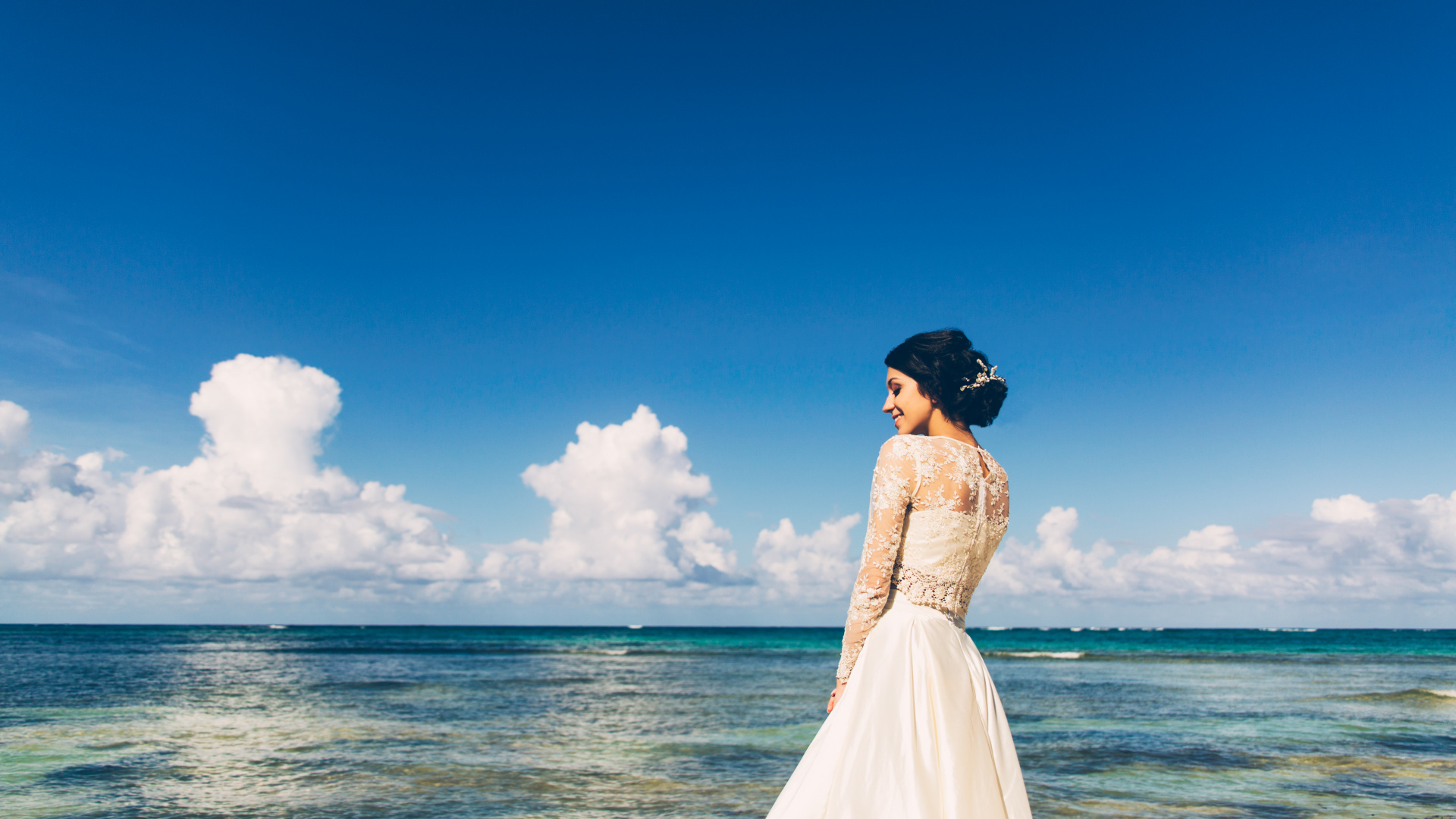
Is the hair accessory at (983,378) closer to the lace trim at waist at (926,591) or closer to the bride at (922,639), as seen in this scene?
the bride at (922,639)

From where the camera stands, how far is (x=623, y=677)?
78.0 feet

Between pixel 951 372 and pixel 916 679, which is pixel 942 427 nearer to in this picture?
pixel 951 372

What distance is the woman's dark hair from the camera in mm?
3010

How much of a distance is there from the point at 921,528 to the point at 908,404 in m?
0.45

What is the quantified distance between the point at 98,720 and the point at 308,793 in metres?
7.91

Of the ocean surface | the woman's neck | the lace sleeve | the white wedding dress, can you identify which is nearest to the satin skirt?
the white wedding dress

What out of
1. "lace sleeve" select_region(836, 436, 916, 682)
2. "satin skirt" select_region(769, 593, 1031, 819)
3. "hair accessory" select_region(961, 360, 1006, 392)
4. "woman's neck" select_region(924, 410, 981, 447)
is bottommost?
"satin skirt" select_region(769, 593, 1031, 819)

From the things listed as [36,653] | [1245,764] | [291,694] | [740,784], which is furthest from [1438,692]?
[36,653]

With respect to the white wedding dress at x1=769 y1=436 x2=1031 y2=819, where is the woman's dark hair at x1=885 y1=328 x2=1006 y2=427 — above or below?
above

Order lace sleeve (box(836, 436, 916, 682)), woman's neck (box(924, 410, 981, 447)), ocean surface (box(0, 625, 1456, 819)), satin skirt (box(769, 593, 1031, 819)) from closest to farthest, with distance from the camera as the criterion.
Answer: satin skirt (box(769, 593, 1031, 819)) → lace sleeve (box(836, 436, 916, 682)) → woman's neck (box(924, 410, 981, 447)) → ocean surface (box(0, 625, 1456, 819))

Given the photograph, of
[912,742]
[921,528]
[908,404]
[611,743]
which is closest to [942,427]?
[908,404]

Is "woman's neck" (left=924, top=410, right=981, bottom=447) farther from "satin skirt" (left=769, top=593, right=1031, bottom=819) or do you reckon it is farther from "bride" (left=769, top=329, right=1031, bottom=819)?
"satin skirt" (left=769, top=593, right=1031, bottom=819)

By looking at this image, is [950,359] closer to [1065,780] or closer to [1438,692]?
[1065,780]

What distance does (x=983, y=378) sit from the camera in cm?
306
